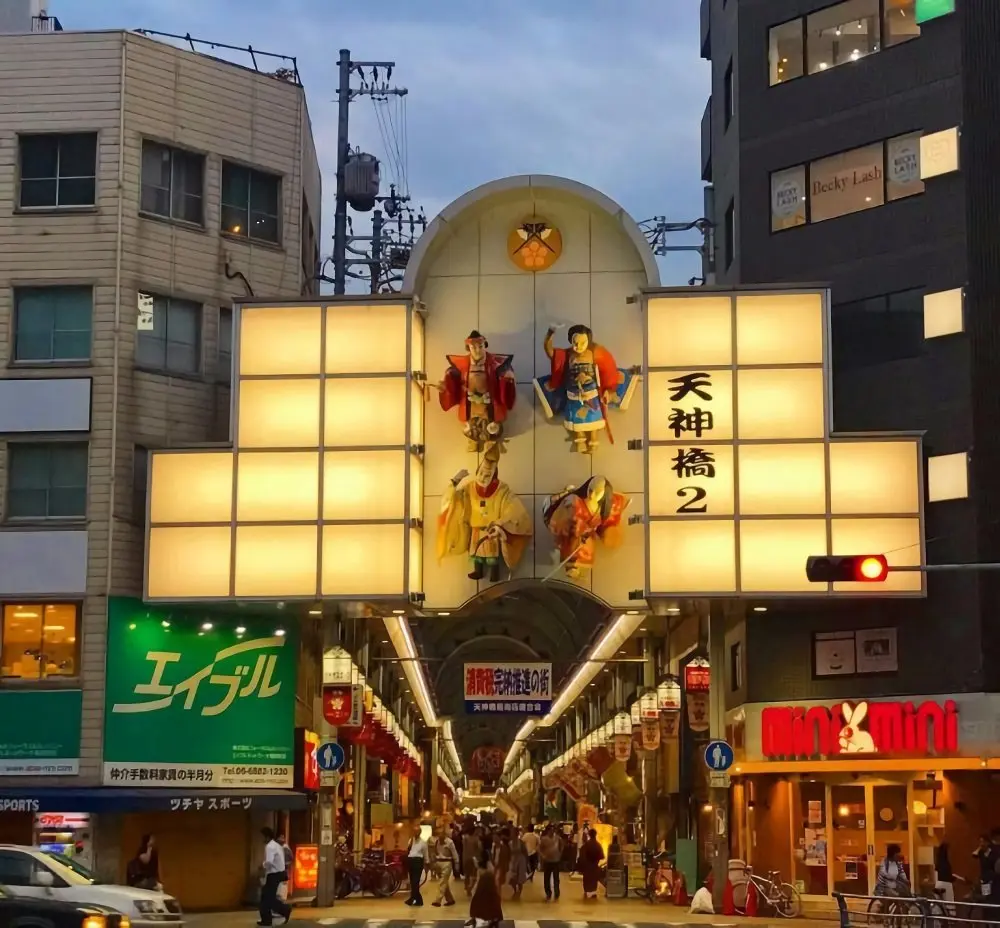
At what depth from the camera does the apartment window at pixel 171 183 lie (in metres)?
37.3

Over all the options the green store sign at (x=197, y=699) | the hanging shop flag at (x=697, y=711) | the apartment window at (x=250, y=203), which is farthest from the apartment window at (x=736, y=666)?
the apartment window at (x=250, y=203)

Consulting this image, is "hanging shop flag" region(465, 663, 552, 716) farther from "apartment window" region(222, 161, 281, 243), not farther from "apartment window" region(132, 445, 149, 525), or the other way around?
"apartment window" region(222, 161, 281, 243)

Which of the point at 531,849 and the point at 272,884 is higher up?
the point at 272,884

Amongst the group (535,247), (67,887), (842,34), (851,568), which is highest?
(842,34)

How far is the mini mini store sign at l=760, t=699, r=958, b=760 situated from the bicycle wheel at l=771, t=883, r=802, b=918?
9.25 ft

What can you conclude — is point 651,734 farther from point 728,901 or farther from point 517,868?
point 728,901

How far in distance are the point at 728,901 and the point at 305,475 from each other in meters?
12.8

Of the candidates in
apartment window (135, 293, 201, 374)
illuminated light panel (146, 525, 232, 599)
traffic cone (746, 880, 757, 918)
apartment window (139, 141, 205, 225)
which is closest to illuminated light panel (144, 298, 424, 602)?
illuminated light panel (146, 525, 232, 599)

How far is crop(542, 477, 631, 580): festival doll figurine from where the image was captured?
34938 millimetres

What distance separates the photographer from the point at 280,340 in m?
36.1

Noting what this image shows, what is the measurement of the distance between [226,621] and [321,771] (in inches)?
155

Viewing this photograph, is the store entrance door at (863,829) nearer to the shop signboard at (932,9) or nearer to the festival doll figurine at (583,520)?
the festival doll figurine at (583,520)

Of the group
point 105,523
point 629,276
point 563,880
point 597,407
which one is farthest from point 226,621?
point 563,880

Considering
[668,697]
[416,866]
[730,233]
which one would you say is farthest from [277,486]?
[730,233]
